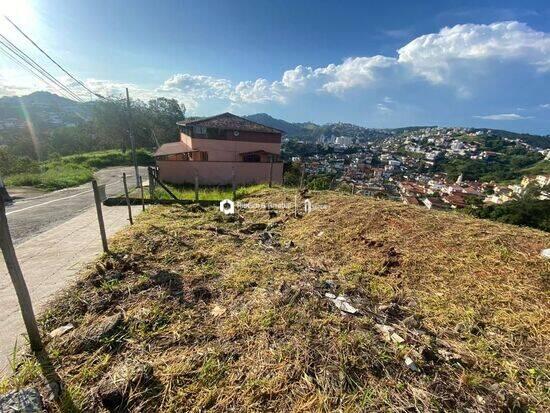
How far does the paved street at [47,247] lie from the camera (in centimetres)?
322

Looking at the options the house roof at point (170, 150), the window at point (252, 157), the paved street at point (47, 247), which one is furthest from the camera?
the window at point (252, 157)

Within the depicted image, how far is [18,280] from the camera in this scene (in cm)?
238

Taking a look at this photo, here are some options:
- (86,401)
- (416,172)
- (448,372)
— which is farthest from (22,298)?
(416,172)

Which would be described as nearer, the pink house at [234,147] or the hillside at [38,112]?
the pink house at [234,147]

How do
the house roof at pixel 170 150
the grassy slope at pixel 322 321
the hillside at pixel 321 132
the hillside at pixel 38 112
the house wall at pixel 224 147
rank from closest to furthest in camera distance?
the grassy slope at pixel 322 321
the house roof at pixel 170 150
the house wall at pixel 224 147
the hillside at pixel 38 112
the hillside at pixel 321 132

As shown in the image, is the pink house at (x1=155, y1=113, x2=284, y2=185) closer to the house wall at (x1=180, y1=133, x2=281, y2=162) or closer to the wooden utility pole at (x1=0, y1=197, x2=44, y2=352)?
the house wall at (x1=180, y1=133, x2=281, y2=162)

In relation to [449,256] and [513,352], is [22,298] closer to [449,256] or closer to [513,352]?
[513,352]

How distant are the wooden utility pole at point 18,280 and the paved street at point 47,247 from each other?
0.99ft

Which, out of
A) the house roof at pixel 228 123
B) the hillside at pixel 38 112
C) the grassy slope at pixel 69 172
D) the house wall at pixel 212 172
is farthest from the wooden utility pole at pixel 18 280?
the hillside at pixel 38 112

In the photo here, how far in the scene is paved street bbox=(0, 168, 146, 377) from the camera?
3218mm

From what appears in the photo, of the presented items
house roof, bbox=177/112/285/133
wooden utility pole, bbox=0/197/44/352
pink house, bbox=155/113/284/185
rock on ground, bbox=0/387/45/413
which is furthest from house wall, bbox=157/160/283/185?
rock on ground, bbox=0/387/45/413

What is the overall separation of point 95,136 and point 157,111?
414 inches

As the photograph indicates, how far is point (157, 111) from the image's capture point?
42.8m

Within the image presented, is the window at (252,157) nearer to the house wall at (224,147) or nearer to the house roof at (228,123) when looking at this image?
the house wall at (224,147)
